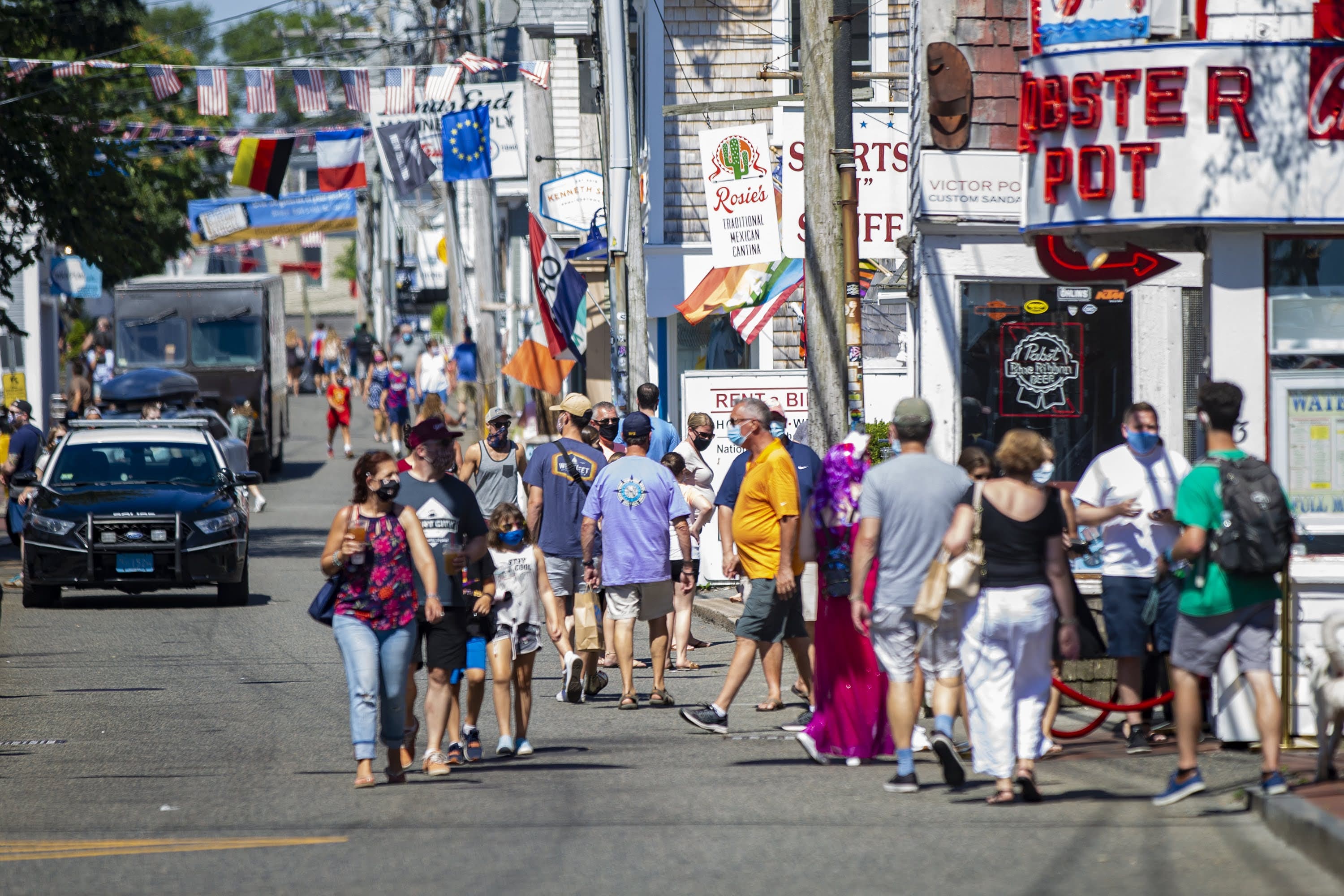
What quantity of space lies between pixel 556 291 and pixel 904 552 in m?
14.1

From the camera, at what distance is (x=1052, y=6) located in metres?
11.0

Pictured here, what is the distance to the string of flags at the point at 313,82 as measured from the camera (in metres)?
24.4

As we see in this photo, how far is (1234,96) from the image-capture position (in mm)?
9391

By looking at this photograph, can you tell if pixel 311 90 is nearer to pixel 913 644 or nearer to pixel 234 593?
pixel 234 593

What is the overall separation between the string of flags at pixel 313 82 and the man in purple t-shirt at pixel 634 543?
44.0 ft

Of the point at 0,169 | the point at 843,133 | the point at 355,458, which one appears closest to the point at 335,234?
the point at 355,458

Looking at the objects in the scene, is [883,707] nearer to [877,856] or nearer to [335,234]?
[877,856]

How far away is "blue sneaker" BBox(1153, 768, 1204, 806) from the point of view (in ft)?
26.4

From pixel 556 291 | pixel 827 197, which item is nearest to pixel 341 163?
Answer: pixel 556 291

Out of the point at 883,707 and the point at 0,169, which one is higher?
the point at 0,169

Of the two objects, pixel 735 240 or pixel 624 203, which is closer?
pixel 735 240

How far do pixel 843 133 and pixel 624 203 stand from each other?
24.6 feet

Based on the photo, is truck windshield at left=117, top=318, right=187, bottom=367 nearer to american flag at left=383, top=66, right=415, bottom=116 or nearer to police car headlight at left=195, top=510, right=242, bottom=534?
american flag at left=383, top=66, right=415, bottom=116

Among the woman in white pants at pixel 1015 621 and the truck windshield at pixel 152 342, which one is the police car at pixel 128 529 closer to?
the woman in white pants at pixel 1015 621
